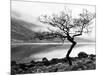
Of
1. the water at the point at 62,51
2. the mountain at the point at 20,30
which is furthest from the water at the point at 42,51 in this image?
the mountain at the point at 20,30

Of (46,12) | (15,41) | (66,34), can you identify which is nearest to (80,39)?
(66,34)

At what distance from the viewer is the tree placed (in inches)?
106

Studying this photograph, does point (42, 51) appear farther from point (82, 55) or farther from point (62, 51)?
point (82, 55)

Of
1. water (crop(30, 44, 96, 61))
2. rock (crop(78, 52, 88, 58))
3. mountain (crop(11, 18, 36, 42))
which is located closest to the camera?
mountain (crop(11, 18, 36, 42))

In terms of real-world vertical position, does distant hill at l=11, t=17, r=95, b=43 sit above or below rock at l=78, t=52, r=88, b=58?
above

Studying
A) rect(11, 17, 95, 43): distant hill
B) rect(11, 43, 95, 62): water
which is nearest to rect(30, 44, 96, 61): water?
rect(11, 43, 95, 62): water

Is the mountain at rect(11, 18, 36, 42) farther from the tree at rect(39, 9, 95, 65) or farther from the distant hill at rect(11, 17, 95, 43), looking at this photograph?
the tree at rect(39, 9, 95, 65)

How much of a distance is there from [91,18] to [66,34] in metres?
0.47

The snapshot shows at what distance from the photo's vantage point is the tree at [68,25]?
2700mm

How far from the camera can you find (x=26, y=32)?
8.45ft

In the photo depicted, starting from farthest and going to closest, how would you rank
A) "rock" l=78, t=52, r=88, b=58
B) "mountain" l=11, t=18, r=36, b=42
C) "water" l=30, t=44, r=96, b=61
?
"rock" l=78, t=52, r=88, b=58 < "water" l=30, t=44, r=96, b=61 < "mountain" l=11, t=18, r=36, b=42

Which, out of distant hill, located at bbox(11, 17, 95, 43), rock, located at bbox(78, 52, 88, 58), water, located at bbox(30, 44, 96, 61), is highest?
distant hill, located at bbox(11, 17, 95, 43)

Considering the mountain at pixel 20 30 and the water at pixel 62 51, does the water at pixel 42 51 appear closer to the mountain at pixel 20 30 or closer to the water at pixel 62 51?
the water at pixel 62 51

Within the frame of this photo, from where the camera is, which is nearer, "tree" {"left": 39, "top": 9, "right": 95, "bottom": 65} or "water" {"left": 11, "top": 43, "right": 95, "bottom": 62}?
"water" {"left": 11, "top": 43, "right": 95, "bottom": 62}
